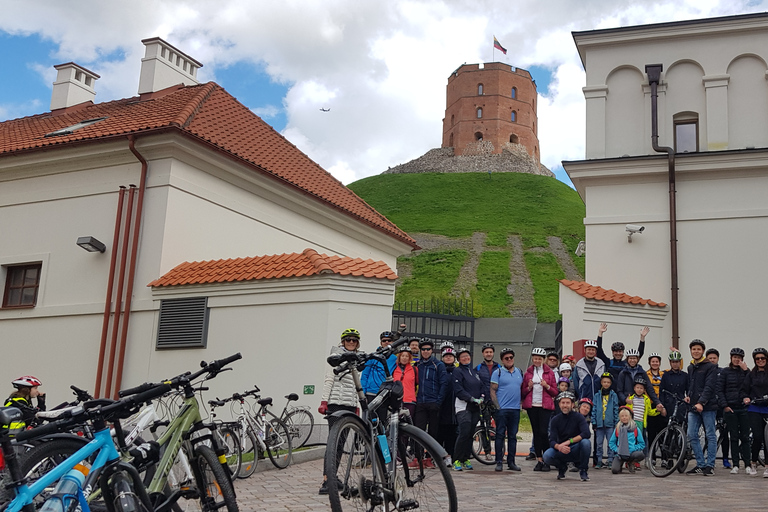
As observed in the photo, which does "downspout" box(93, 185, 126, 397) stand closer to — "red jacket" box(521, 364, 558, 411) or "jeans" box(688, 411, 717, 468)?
"red jacket" box(521, 364, 558, 411)

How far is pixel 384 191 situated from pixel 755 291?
7150cm

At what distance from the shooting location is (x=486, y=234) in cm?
6806

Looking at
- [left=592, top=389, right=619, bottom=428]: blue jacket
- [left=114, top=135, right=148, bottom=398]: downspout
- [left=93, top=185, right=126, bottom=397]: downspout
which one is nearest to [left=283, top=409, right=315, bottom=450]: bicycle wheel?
[left=114, top=135, right=148, bottom=398]: downspout

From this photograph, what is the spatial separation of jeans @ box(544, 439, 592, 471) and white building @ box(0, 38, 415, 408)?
12.5ft

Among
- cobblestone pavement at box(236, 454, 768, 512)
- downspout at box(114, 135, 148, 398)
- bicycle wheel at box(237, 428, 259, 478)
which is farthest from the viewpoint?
downspout at box(114, 135, 148, 398)

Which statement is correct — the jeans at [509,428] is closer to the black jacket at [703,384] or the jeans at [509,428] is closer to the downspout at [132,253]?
the black jacket at [703,384]

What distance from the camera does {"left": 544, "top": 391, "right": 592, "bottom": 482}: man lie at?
10734 mm

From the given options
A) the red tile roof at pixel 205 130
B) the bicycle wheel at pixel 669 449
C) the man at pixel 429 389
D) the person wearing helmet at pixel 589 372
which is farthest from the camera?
the red tile roof at pixel 205 130

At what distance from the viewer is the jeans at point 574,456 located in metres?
10.7

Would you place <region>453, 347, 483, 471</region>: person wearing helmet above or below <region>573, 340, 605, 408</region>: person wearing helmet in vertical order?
below

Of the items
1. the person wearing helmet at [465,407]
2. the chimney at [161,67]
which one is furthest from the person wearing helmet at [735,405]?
the chimney at [161,67]

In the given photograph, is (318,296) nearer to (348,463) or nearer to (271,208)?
Answer: (271,208)

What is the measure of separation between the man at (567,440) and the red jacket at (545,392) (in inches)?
20.8

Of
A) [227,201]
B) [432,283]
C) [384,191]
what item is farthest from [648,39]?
[384,191]
